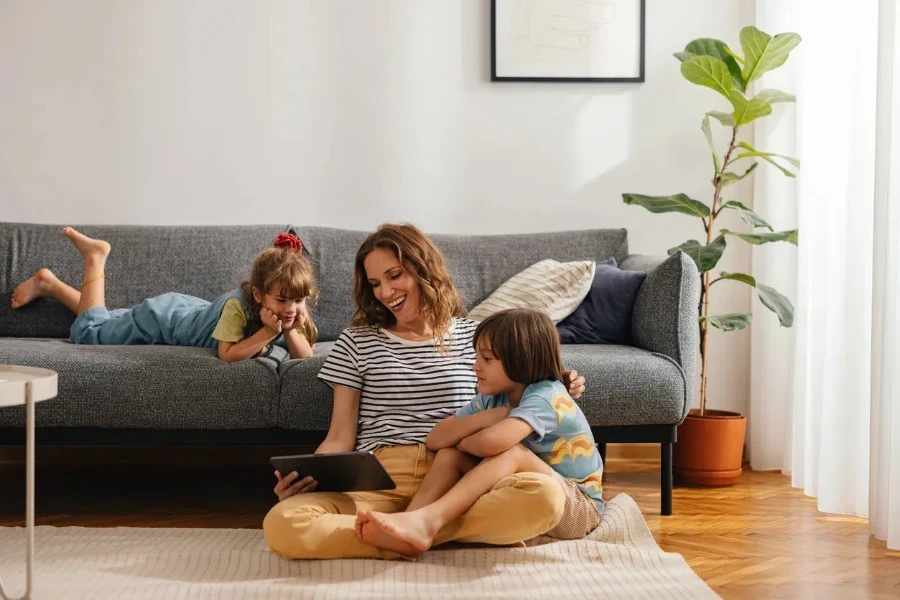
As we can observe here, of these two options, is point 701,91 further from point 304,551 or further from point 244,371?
point 304,551

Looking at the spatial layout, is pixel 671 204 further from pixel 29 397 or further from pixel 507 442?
pixel 29 397

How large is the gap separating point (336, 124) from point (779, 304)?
1623 millimetres

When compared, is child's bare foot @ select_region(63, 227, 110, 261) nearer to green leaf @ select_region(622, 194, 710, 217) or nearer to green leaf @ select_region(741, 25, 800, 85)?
green leaf @ select_region(622, 194, 710, 217)

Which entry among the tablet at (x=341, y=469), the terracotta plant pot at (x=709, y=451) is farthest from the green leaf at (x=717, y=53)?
the tablet at (x=341, y=469)

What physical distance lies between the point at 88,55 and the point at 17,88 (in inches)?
10.6

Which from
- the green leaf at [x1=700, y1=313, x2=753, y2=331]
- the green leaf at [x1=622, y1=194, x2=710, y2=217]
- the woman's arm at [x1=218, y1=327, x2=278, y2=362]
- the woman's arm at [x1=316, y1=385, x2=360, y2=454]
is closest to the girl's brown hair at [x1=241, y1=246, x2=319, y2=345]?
the woman's arm at [x1=218, y1=327, x2=278, y2=362]

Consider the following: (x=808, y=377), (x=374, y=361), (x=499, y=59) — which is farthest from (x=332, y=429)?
(x=499, y=59)

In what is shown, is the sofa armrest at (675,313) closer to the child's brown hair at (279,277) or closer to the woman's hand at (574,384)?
the woman's hand at (574,384)

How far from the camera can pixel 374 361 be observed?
2057mm

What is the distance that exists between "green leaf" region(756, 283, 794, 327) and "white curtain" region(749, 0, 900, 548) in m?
0.06

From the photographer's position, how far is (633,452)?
3324 mm

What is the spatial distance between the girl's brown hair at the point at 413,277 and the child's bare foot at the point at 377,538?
47 cm

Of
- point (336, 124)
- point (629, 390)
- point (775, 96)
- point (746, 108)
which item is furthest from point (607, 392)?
point (336, 124)

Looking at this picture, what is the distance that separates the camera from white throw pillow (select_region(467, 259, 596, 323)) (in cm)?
278
